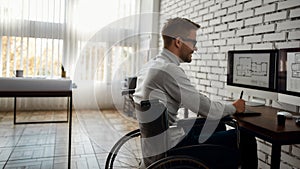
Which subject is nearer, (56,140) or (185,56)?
(185,56)

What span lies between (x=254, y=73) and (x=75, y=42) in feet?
11.4

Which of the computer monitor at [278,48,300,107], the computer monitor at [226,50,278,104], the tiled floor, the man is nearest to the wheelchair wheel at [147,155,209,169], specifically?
the man

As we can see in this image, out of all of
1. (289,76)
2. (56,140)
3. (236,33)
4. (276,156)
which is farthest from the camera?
(56,140)

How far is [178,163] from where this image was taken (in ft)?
4.12

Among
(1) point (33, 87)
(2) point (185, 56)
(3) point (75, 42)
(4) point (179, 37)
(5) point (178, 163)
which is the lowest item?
(5) point (178, 163)

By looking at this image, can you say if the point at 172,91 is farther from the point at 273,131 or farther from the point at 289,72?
the point at 289,72

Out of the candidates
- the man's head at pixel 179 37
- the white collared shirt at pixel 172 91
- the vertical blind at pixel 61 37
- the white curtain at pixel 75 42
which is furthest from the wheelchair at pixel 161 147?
the vertical blind at pixel 61 37

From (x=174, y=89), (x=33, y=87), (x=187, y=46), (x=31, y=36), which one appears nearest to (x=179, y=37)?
(x=187, y=46)

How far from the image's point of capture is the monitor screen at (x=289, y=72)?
166 centimetres

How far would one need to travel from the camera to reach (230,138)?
152 centimetres

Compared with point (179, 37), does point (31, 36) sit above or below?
above

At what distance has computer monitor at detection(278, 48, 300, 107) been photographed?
166 centimetres

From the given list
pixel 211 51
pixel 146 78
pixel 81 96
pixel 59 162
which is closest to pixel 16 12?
pixel 81 96

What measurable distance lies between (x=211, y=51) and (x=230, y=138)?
67.0 inches
